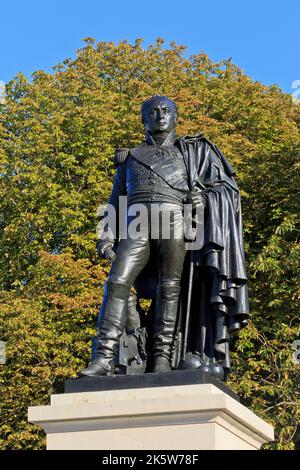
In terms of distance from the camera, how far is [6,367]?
23047mm

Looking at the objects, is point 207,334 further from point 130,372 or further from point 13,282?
point 13,282

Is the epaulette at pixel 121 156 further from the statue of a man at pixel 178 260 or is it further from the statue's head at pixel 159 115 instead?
the statue's head at pixel 159 115

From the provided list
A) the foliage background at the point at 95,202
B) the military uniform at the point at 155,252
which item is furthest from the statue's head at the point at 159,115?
the foliage background at the point at 95,202

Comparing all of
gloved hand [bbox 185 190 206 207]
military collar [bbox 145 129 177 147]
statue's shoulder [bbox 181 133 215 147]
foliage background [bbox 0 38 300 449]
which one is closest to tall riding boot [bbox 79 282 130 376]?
gloved hand [bbox 185 190 206 207]

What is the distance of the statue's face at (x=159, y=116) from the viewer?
10.0 metres

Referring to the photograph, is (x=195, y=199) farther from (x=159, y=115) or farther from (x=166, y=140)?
(x=159, y=115)

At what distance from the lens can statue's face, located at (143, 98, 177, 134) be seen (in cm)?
1002

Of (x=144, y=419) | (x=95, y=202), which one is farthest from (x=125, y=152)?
(x=95, y=202)

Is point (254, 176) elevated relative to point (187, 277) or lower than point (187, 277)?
elevated

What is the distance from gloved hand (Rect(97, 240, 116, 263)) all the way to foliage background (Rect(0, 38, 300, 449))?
11.4 m

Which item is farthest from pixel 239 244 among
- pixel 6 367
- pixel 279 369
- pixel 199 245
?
pixel 6 367

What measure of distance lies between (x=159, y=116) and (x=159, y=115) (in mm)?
12

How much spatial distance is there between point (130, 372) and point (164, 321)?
1.75 feet

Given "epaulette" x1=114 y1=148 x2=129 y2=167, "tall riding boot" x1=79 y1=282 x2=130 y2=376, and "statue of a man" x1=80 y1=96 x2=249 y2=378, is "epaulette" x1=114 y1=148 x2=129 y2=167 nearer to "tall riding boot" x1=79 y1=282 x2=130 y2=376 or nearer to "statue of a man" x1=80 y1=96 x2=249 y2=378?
"statue of a man" x1=80 y1=96 x2=249 y2=378
